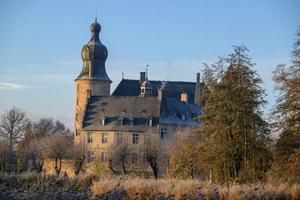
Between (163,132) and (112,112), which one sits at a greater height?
(112,112)

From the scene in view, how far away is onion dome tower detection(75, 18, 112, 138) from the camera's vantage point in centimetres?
8144

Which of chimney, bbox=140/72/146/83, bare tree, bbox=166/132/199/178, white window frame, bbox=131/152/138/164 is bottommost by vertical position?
bare tree, bbox=166/132/199/178

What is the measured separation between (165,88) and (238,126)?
64.0 meters

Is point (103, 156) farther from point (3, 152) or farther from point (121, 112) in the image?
point (3, 152)

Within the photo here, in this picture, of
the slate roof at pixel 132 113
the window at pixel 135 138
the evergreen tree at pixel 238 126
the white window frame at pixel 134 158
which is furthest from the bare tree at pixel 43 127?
the evergreen tree at pixel 238 126

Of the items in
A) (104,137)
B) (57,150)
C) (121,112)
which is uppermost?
(121,112)

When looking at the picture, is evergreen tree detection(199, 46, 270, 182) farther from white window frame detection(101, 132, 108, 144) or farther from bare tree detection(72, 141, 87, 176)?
white window frame detection(101, 132, 108, 144)

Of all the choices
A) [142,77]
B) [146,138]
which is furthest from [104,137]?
[142,77]

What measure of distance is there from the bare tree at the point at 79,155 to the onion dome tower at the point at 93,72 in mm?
12724

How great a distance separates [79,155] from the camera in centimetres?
6525

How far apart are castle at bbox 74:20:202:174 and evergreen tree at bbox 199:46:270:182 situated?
42.6 m

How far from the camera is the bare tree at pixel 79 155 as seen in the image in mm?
62438

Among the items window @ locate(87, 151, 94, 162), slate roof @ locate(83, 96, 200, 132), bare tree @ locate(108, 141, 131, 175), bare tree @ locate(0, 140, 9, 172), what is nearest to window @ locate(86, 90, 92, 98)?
slate roof @ locate(83, 96, 200, 132)

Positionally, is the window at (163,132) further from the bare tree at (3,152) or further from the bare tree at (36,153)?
the bare tree at (3,152)
